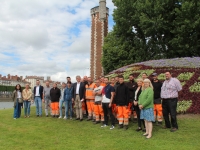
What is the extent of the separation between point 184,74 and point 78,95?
20.5 ft

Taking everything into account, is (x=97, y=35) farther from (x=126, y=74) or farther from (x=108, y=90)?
(x=108, y=90)

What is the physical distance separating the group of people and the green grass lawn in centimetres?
47

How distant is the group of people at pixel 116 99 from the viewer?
7.68m

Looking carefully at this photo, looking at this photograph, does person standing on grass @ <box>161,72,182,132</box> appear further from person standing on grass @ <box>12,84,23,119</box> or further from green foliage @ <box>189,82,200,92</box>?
person standing on grass @ <box>12,84,23,119</box>

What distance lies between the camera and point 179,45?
19.7m

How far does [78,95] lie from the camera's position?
10.8 metres

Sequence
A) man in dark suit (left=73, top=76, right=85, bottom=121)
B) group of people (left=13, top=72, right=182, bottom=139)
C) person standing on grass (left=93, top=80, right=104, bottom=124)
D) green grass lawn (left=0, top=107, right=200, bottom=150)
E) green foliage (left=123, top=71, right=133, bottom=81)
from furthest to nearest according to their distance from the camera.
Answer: green foliage (left=123, top=71, right=133, bottom=81) → man in dark suit (left=73, top=76, right=85, bottom=121) → person standing on grass (left=93, top=80, right=104, bottom=124) → group of people (left=13, top=72, right=182, bottom=139) → green grass lawn (left=0, top=107, right=200, bottom=150)

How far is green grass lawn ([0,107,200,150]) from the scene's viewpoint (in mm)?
6496

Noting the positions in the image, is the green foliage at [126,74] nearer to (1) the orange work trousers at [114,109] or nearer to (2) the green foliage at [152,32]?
(1) the orange work trousers at [114,109]

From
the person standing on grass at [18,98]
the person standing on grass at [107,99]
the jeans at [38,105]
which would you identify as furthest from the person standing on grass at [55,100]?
the person standing on grass at [107,99]

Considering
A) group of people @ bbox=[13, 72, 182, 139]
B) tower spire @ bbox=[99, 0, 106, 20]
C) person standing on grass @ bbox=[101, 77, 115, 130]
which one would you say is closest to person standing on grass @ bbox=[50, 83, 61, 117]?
group of people @ bbox=[13, 72, 182, 139]

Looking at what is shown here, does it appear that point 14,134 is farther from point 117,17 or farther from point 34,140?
point 117,17

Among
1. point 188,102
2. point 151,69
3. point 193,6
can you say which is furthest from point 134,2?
point 188,102

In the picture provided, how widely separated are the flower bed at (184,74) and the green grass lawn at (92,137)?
46.9 inches
